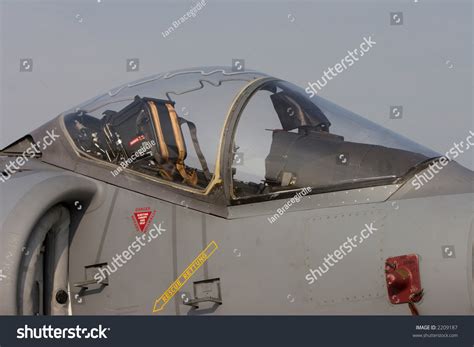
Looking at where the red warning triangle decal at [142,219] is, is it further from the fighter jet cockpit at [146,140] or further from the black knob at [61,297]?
the black knob at [61,297]

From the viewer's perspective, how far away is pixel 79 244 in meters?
7.95

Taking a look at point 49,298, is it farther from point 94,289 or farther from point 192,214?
point 192,214

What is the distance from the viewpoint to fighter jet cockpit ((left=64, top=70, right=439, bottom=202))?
751 centimetres

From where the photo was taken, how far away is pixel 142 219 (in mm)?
7715

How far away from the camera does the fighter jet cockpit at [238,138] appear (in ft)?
24.6

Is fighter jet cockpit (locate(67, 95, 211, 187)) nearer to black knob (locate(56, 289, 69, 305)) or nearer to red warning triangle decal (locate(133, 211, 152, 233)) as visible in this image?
red warning triangle decal (locate(133, 211, 152, 233))

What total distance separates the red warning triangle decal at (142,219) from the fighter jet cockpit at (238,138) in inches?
14.0

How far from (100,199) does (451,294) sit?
3.08 m

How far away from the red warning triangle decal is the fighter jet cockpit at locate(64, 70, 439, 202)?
36cm

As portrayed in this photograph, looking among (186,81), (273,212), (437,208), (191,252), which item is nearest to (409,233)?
(437,208)

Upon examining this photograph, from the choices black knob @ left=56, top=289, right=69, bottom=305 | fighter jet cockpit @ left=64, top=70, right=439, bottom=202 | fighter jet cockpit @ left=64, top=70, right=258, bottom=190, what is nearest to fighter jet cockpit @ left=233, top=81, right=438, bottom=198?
fighter jet cockpit @ left=64, top=70, right=439, bottom=202

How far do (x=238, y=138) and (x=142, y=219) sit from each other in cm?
105

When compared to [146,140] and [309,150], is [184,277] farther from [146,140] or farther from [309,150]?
[309,150]

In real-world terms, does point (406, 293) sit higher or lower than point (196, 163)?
lower
